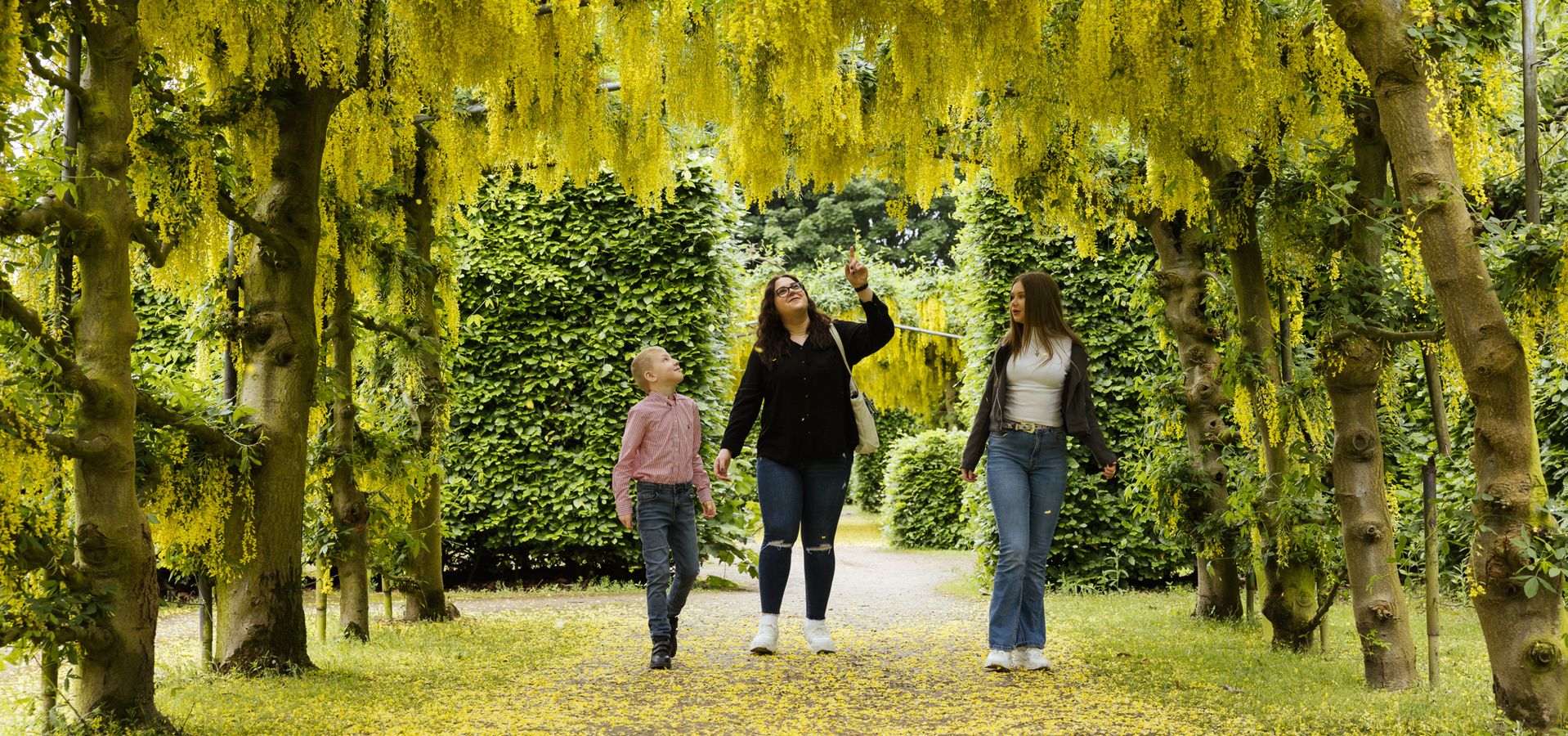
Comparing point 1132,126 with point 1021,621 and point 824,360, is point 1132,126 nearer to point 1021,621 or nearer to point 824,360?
point 824,360

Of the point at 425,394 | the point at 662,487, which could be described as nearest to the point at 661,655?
the point at 662,487

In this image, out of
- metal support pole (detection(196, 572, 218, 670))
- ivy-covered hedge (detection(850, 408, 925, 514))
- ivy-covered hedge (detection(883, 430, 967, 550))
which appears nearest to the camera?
metal support pole (detection(196, 572, 218, 670))

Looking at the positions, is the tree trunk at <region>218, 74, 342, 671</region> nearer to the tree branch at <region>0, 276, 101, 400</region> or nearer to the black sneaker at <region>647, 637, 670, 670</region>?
the tree branch at <region>0, 276, 101, 400</region>

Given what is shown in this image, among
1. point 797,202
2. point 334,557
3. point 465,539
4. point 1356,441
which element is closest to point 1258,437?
point 1356,441

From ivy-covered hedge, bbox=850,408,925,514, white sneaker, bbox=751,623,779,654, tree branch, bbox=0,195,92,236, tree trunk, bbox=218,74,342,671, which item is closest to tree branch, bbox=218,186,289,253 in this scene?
tree trunk, bbox=218,74,342,671

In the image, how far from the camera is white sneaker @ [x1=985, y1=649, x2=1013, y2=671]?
12.3 ft

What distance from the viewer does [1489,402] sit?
103 inches

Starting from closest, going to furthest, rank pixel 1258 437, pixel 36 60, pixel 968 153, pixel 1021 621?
1. pixel 36 60
2. pixel 1021 621
3. pixel 1258 437
4. pixel 968 153

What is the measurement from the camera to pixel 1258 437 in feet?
14.4

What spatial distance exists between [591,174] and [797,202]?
71.5 ft

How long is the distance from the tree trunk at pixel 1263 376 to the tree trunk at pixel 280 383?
3.24m

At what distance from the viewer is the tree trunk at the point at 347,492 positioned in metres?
4.54

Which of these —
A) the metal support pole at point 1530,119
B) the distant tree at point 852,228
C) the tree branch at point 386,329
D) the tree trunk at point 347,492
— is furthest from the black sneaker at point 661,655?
the distant tree at point 852,228

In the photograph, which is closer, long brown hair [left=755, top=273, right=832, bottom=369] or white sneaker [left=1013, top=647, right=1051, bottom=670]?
white sneaker [left=1013, top=647, right=1051, bottom=670]
